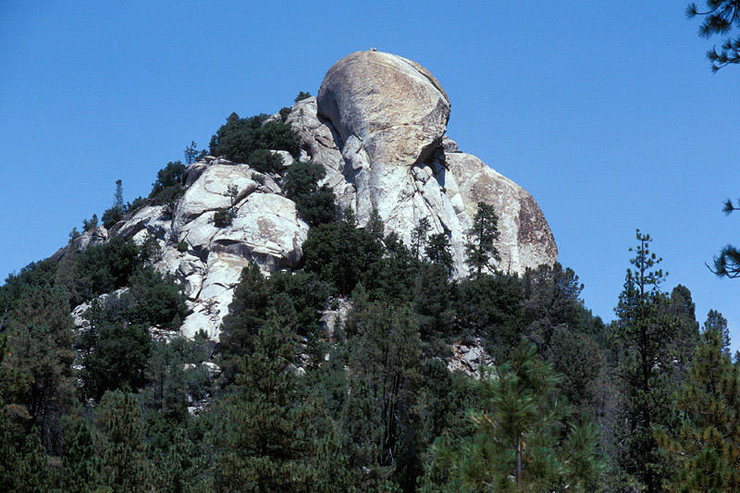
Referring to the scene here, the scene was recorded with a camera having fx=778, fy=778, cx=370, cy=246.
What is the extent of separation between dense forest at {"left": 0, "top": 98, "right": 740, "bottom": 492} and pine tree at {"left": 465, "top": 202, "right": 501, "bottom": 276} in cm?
24

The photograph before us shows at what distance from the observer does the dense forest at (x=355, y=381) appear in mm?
14562

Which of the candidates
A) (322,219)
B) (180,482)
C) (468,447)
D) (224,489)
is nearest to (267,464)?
(224,489)

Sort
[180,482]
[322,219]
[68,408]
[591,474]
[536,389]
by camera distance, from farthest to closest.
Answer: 1. [322,219]
2. [68,408]
3. [180,482]
4. [591,474]
5. [536,389]

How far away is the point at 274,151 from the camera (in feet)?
262

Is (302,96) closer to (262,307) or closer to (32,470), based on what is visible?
(262,307)

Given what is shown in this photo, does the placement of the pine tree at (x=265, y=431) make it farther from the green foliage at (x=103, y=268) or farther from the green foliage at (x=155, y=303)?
the green foliage at (x=103, y=268)

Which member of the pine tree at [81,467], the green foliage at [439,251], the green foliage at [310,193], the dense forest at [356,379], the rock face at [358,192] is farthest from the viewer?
the green foliage at [310,193]

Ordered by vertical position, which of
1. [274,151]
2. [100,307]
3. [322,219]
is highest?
[274,151]

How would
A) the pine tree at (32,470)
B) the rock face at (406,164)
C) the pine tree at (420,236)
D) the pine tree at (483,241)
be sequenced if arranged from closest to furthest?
the pine tree at (32,470) < the pine tree at (420,236) < the pine tree at (483,241) < the rock face at (406,164)

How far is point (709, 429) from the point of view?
16.7 metres

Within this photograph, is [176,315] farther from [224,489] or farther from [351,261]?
[224,489]

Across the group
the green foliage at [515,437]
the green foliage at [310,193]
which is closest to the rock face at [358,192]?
the green foliage at [310,193]

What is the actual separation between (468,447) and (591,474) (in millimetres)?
2433

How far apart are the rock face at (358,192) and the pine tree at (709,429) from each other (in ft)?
147
